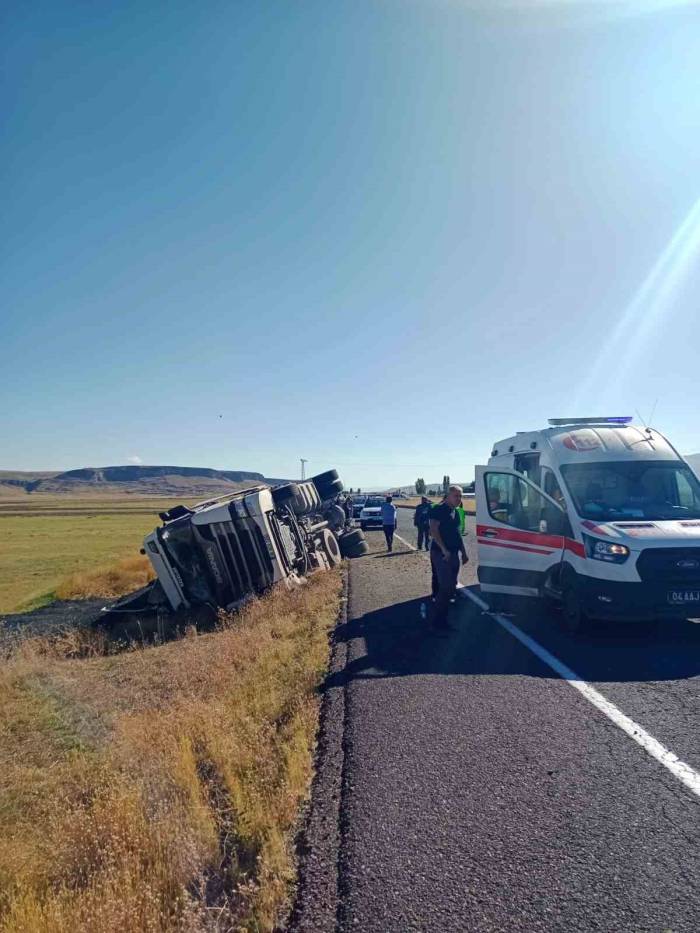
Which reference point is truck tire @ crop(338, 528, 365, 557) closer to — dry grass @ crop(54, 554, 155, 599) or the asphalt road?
dry grass @ crop(54, 554, 155, 599)

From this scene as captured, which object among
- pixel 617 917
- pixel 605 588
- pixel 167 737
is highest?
pixel 605 588

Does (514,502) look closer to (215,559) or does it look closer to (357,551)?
(215,559)

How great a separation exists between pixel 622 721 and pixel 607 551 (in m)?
2.76

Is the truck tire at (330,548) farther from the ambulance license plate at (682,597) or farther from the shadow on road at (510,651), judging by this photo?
the ambulance license plate at (682,597)

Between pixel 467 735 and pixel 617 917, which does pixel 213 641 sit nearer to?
pixel 467 735

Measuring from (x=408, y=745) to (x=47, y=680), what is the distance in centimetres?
687

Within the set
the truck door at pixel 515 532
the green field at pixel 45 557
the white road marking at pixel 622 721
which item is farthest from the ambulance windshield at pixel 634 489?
the green field at pixel 45 557

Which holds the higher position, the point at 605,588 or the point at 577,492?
the point at 577,492

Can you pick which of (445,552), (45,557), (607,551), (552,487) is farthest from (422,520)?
(45,557)

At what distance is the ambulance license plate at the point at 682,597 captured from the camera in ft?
23.0

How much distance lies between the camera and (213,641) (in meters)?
10.2

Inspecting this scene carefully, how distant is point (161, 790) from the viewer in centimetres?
430

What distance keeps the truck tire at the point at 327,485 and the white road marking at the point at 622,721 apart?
15.0 m

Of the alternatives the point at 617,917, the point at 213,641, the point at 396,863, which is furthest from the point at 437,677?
the point at 213,641
